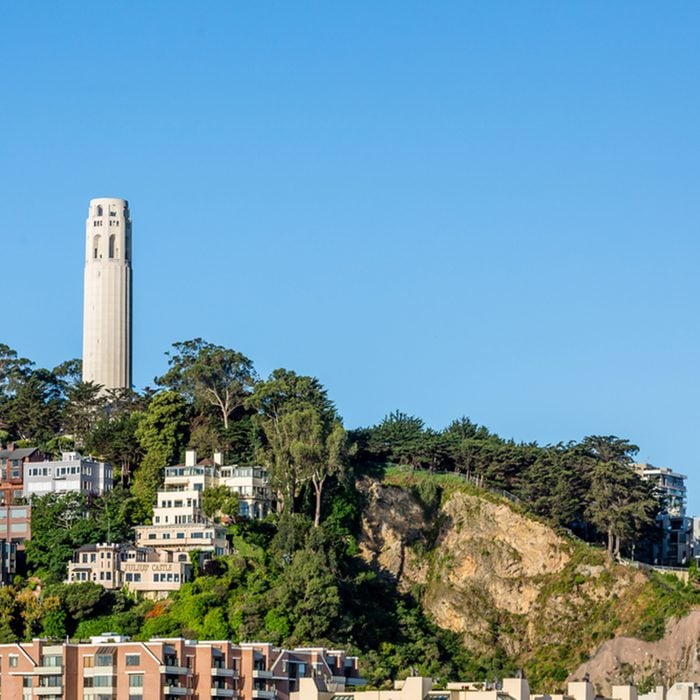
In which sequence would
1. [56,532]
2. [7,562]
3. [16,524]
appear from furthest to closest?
[16,524]
[56,532]
[7,562]

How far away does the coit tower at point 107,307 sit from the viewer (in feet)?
483

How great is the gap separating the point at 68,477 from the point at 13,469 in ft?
14.8

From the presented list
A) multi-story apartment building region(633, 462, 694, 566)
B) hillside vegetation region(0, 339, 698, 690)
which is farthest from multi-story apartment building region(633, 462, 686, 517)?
hillside vegetation region(0, 339, 698, 690)

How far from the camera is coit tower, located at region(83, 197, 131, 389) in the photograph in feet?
483

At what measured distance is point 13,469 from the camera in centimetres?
13562

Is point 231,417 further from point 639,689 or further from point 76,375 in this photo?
point 639,689

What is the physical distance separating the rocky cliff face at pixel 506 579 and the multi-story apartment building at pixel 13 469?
19274mm

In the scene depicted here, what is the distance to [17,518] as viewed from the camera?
5113 inches

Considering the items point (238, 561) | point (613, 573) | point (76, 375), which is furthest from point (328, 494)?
point (76, 375)

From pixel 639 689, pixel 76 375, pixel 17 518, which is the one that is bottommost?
pixel 639 689

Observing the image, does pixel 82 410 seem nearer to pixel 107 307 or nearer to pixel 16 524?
pixel 107 307

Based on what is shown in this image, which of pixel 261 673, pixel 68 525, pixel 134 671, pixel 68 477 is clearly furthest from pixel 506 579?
pixel 134 671

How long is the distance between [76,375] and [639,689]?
1846 inches

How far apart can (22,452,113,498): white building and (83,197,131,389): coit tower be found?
1328 centimetres
